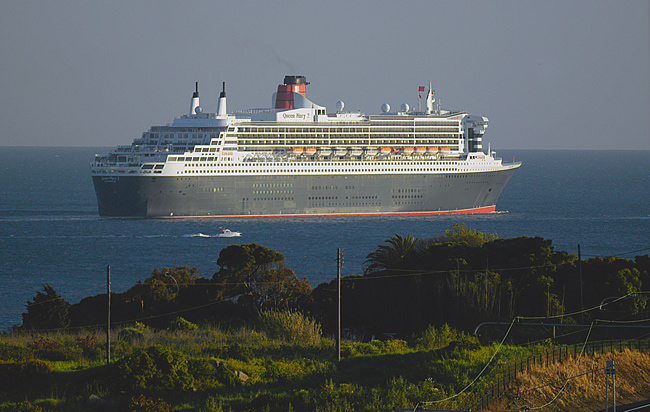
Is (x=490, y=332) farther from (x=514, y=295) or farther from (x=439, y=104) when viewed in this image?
(x=439, y=104)

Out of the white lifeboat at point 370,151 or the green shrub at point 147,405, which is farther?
the white lifeboat at point 370,151

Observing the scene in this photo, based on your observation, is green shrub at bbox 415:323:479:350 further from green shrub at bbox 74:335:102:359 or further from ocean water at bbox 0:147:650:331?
ocean water at bbox 0:147:650:331

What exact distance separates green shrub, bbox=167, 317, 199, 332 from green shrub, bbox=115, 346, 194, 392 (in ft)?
26.0

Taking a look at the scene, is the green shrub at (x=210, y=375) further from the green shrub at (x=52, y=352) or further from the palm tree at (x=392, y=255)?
the palm tree at (x=392, y=255)

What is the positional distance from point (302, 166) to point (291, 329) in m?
42.0

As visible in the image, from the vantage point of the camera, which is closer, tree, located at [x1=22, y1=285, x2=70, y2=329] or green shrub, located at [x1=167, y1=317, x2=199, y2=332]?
green shrub, located at [x1=167, y1=317, x2=199, y2=332]

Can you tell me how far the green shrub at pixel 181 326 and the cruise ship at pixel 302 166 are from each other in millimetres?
34945

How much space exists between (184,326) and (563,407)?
1299 cm

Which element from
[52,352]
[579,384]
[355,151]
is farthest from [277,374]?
[355,151]

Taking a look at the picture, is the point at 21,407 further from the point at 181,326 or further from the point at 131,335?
the point at 181,326

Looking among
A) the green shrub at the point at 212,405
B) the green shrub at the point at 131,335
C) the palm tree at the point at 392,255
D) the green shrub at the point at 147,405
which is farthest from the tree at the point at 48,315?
the green shrub at the point at 212,405

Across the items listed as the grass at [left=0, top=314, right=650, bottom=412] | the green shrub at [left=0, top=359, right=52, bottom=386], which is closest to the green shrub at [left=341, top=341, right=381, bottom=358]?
the grass at [left=0, top=314, right=650, bottom=412]

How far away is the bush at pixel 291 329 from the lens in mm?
27625

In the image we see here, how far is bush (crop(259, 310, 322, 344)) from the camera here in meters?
27.6
